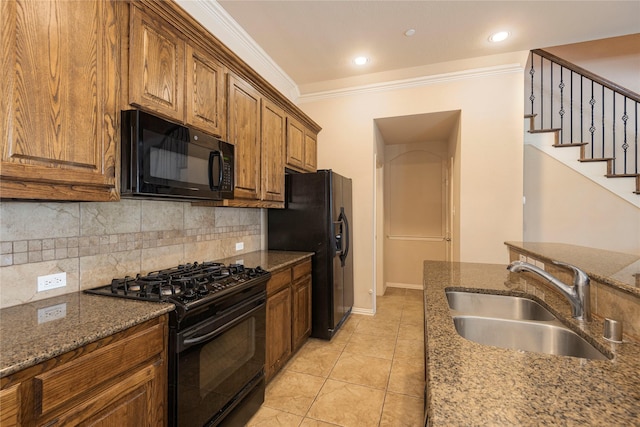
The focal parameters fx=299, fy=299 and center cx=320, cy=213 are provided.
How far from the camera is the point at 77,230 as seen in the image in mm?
1537

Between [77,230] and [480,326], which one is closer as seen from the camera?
[480,326]

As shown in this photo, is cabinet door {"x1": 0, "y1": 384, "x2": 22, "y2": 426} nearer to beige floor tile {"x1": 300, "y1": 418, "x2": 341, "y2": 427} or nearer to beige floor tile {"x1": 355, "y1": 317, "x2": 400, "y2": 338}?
beige floor tile {"x1": 300, "y1": 418, "x2": 341, "y2": 427}

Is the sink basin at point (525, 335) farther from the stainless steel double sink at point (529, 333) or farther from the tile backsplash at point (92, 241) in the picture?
the tile backsplash at point (92, 241)

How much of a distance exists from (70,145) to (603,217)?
4.87 metres

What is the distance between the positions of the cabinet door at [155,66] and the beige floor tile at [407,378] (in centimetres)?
240

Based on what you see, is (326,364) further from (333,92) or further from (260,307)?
(333,92)

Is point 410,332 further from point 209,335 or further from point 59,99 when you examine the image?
point 59,99

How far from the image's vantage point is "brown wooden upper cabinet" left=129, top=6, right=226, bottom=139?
1493 mm

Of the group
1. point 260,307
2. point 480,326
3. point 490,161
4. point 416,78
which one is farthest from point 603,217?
point 260,307

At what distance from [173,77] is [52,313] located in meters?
1.31

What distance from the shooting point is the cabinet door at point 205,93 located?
1.83m

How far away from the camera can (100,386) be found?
1.06 metres

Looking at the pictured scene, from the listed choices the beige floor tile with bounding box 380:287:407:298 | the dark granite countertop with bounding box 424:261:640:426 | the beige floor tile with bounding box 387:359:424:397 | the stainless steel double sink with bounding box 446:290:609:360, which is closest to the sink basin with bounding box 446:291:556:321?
the stainless steel double sink with bounding box 446:290:609:360

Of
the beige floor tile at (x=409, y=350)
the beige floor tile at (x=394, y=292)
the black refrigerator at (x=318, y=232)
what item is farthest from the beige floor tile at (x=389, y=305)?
the black refrigerator at (x=318, y=232)
